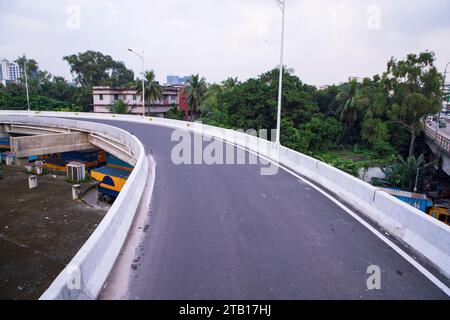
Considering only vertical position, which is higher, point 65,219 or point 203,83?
point 203,83

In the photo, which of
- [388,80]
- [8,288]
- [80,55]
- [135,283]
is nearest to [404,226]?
[135,283]

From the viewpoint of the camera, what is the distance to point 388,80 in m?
32.1

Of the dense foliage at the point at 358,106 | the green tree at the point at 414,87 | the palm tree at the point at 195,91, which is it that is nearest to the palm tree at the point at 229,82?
the palm tree at the point at 195,91

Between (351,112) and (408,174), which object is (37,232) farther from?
(351,112)

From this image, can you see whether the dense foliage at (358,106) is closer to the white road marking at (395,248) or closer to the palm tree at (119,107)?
the palm tree at (119,107)

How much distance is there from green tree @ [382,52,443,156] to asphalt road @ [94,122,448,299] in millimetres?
28767

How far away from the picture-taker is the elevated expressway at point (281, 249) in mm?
3918

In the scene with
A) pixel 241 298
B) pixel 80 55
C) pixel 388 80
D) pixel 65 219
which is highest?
pixel 80 55

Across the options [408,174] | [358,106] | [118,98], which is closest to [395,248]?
[408,174]

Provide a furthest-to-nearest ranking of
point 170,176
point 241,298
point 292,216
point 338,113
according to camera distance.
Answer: point 338,113
point 170,176
point 292,216
point 241,298

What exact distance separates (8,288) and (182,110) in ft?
158

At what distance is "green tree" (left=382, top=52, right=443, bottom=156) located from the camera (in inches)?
1175

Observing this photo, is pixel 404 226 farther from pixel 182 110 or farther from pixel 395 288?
pixel 182 110

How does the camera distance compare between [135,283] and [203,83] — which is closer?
[135,283]
